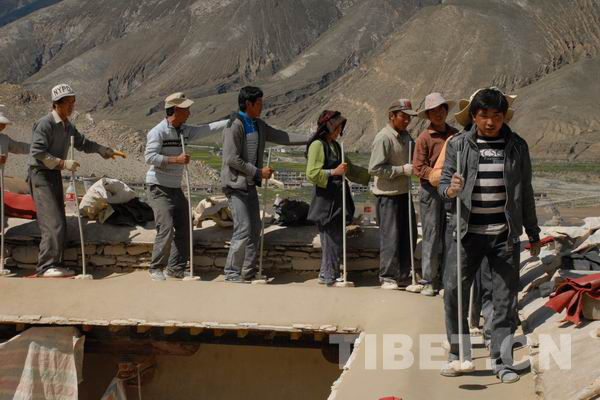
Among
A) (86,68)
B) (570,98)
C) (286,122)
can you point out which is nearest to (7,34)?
(86,68)

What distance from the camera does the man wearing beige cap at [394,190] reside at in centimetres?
834

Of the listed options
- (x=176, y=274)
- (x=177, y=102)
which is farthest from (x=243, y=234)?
(x=177, y=102)

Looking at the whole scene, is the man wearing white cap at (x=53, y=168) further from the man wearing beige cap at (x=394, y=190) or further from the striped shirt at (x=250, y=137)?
the man wearing beige cap at (x=394, y=190)

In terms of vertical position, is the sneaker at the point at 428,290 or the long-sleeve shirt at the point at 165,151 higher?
the long-sleeve shirt at the point at 165,151

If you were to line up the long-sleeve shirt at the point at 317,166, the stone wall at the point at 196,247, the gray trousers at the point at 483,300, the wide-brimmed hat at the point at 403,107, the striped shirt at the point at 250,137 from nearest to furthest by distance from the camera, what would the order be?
1. the gray trousers at the point at 483,300
2. the wide-brimmed hat at the point at 403,107
3. the long-sleeve shirt at the point at 317,166
4. the striped shirt at the point at 250,137
5. the stone wall at the point at 196,247

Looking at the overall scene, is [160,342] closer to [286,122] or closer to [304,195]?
[304,195]

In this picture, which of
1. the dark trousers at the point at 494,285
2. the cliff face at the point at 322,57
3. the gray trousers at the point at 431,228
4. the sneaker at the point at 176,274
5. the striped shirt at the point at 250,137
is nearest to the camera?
the dark trousers at the point at 494,285

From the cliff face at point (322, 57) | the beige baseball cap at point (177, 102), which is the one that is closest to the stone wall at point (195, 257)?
the beige baseball cap at point (177, 102)

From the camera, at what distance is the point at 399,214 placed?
28.3 ft

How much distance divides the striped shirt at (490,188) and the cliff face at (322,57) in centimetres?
3864

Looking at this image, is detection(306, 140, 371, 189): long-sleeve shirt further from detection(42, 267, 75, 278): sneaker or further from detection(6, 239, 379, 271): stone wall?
detection(42, 267, 75, 278): sneaker

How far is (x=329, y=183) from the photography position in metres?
8.78

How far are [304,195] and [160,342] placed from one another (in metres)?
16.1

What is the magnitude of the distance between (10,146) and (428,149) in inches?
176
